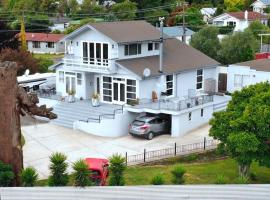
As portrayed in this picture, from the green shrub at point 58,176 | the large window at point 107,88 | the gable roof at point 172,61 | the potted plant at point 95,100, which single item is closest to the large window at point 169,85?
the gable roof at point 172,61

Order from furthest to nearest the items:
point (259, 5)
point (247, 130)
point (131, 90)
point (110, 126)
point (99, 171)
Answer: point (259, 5), point (131, 90), point (110, 126), point (247, 130), point (99, 171)

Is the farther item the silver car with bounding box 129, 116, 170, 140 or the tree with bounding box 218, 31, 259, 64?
the tree with bounding box 218, 31, 259, 64

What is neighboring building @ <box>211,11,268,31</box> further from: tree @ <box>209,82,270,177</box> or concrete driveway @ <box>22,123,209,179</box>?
tree @ <box>209,82,270,177</box>

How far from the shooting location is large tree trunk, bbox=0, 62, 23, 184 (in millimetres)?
21250

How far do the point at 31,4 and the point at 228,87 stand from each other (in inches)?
2649

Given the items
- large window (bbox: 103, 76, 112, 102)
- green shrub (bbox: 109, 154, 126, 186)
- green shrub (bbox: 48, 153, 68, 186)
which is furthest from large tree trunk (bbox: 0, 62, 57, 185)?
large window (bbox: 103, 76, 112, 102)

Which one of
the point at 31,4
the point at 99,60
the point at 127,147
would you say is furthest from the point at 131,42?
the point at 31,4

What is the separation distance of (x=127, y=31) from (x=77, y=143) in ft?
35.4

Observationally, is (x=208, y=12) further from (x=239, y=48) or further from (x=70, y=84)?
(x=70, y=84)

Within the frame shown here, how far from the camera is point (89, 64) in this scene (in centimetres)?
3681

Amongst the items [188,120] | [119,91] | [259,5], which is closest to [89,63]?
[119,91]

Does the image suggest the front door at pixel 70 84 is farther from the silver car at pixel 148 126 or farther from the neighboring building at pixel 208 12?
the neighboring building at pixel 208 12

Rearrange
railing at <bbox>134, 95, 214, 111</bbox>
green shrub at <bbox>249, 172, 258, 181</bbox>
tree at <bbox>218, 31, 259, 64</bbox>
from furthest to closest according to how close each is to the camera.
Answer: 1. tree at <bbox>218, 31, 259, 64</bbox>
2. railing at <bbox>134, 95, 214, 111</bbox>
3. green shrub at <bbox>249, 172, 258, 181</bbox>

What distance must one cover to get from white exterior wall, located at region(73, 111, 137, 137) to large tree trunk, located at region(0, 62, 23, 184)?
11740 millimetres
